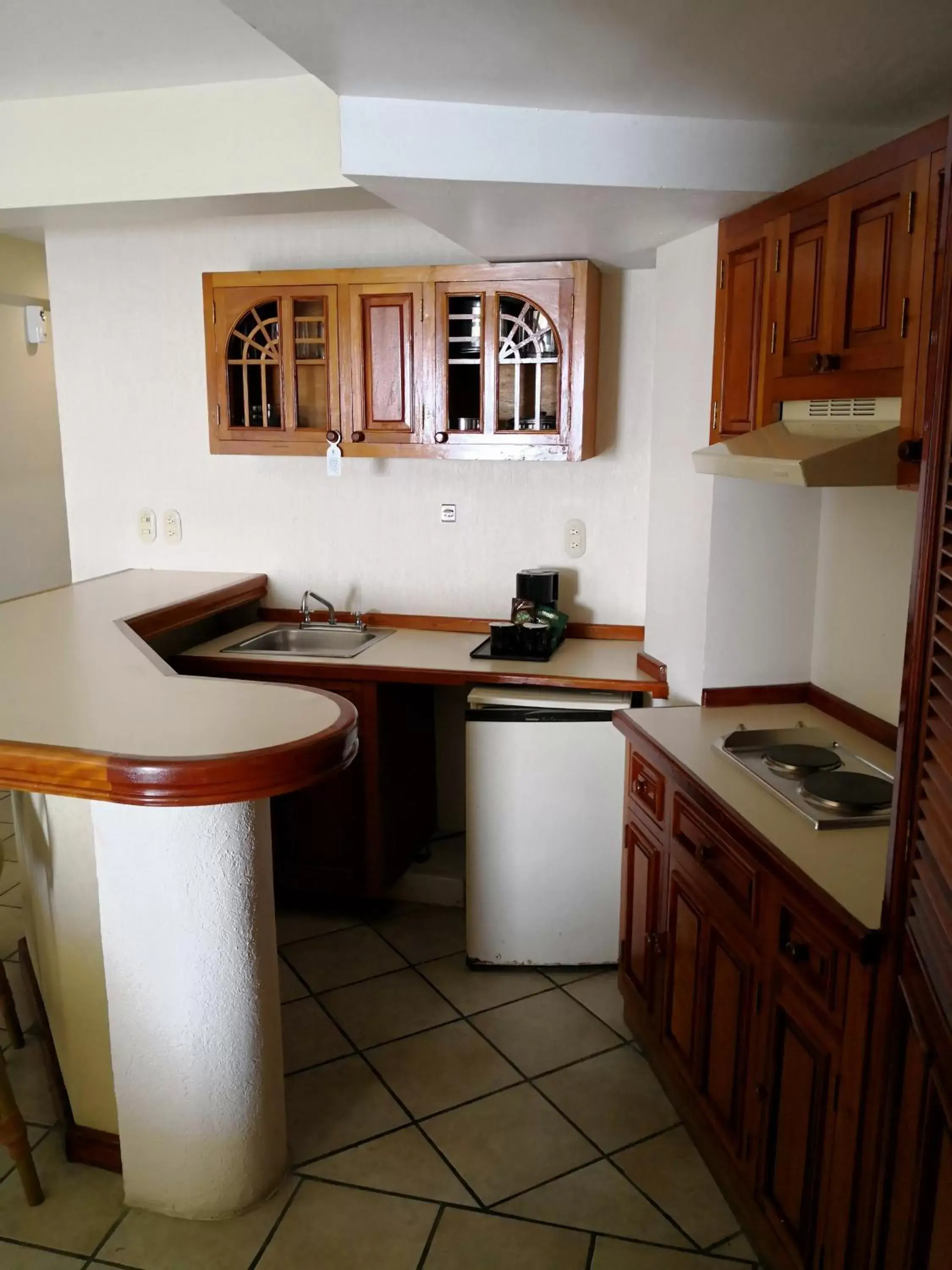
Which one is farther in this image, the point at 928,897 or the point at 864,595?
the point at 864,595

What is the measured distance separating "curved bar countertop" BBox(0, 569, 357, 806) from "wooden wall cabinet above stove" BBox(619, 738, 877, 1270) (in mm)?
809

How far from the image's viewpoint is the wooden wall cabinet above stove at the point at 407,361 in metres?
3.13

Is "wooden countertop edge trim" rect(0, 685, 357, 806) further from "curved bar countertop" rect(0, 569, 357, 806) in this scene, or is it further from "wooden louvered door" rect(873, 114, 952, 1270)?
"wooden louvered door" rect(873, 114, 952, 1270)

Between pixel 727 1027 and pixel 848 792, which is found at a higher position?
pixel 848 792

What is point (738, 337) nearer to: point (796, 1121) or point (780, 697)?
point (780, 697)

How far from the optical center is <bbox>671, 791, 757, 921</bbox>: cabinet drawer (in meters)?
1.95

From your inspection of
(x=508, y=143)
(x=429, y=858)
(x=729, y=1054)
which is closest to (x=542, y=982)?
(x=429, y=858)

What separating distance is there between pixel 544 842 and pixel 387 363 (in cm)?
→ 158

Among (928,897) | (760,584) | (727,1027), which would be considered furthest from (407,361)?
(928,897)

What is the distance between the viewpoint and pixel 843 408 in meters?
2.04

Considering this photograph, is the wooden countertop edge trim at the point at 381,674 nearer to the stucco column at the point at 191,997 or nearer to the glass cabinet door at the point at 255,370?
the glass cabinet door at the point at 255,370

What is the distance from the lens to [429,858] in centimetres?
368

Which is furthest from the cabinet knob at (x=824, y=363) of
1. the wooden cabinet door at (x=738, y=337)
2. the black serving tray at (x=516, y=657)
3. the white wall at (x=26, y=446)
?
the white wall at (x=26, y=446)

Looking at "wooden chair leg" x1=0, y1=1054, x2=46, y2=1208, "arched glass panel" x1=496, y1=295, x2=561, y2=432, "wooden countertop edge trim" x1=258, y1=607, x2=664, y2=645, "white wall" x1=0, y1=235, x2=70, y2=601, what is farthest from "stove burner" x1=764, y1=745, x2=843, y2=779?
"white wall" x1=0, y1=235, x2=70, y2=601
